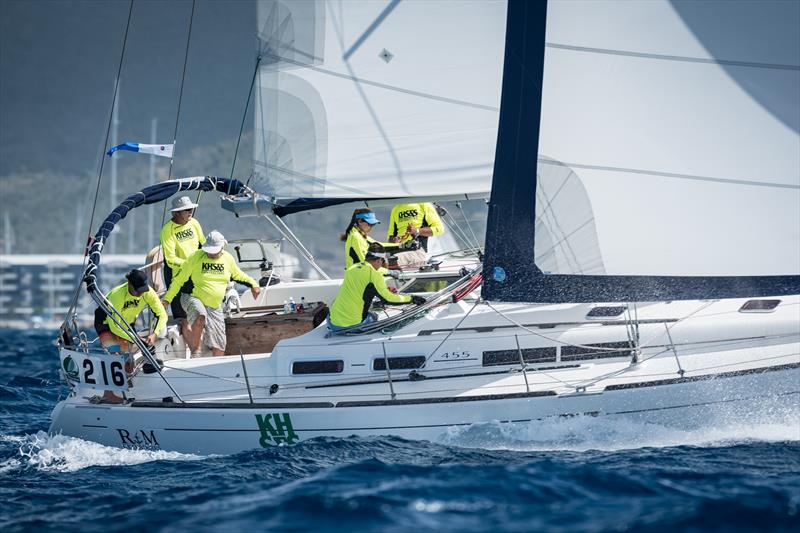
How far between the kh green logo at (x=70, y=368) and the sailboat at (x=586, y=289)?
0.06ft

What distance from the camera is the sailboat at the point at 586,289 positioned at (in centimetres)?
773

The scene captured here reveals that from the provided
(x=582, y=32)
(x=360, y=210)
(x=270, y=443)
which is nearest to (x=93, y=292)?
(x=270, y=443)

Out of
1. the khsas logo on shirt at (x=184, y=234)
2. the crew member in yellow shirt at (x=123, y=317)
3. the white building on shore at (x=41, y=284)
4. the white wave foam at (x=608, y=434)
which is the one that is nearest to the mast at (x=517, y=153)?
the white wave foam at (x=608, y=434)

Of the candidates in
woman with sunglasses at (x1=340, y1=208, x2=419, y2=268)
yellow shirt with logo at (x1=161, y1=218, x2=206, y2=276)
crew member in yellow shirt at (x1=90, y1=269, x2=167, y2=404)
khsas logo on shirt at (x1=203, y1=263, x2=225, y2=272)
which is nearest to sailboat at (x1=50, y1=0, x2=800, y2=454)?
crew member in yellow shirt at (x1=90, y1=269, x2=167, y2=404)

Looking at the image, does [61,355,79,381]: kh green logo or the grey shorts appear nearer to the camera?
[61,355,79,381]: kh green logo

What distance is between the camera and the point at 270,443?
8250 mm

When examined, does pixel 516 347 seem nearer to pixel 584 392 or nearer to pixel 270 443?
pixel 584 392

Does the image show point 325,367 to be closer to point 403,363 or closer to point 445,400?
point 403,363

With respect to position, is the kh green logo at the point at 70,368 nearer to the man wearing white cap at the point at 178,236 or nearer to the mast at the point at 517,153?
the man wearing white cap at the point at 178,236

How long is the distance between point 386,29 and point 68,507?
216 inches

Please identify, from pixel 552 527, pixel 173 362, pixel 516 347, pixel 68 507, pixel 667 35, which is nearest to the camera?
pixel 552 527

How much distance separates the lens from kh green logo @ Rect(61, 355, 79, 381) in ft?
29.0

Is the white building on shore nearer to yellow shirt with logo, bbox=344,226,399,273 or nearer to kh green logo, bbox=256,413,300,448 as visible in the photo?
yellow shirt with logo, bbox=344,226,399,273

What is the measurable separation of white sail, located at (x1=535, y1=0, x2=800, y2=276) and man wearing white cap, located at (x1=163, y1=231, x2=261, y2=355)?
3.04 m
